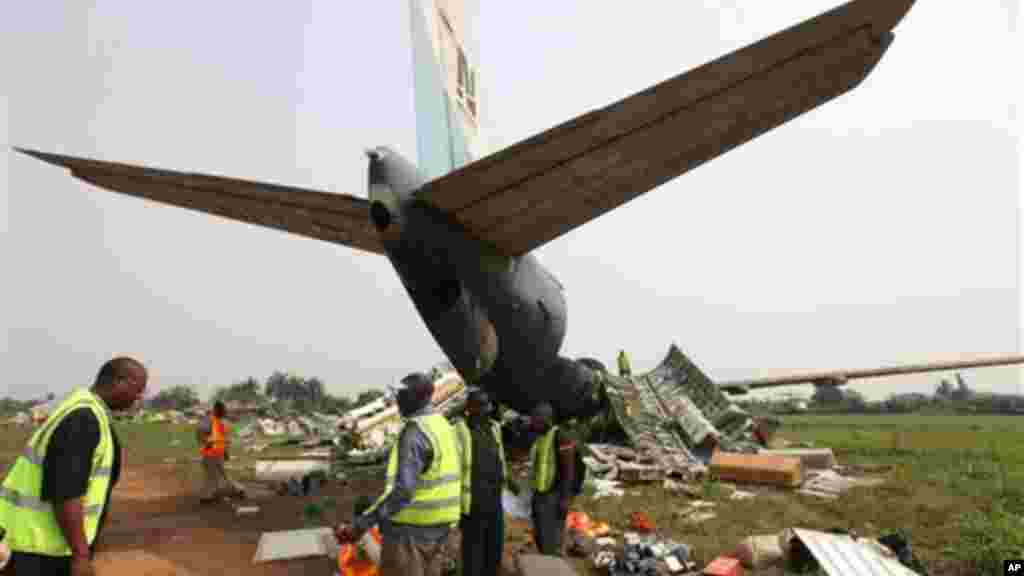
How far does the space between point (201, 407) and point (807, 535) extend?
36.9 meters

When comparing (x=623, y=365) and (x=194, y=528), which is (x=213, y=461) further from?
(x=623, y=365)

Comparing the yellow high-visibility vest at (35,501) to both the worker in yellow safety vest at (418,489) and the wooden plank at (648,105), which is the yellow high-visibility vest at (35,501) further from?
the wooden plank at (648,105)

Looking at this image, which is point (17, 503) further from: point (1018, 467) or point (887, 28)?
point (1018, 467)

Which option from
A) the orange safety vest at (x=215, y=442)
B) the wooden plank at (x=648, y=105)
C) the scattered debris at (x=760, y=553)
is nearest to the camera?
the wooden plank at (x=648, y=105)

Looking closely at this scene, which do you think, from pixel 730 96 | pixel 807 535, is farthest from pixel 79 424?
pixel 807 535

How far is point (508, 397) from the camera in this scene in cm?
859

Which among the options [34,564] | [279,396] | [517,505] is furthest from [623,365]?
[279,396]

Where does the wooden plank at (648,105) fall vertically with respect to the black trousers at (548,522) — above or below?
above

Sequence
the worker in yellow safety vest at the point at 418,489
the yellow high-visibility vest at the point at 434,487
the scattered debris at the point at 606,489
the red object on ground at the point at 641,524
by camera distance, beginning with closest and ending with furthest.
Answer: the worker in yellow safety vest at the point at 418,489 < the yellow high-visibility vest at the point at 434,487 < the red object on ground at the point at 641,524 < the scattered debris at the point at 606,489

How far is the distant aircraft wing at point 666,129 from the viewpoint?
2977 mm

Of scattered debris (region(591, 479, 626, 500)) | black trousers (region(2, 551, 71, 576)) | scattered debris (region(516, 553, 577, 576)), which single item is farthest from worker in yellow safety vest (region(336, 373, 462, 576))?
scattered debris (region(591, 479, 626, 500))

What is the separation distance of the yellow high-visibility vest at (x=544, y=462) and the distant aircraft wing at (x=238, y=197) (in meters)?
2.82

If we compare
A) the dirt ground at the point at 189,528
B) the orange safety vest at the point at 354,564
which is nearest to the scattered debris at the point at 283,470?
the dirt ground at the point at 189,528

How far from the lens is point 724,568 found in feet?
17.9
